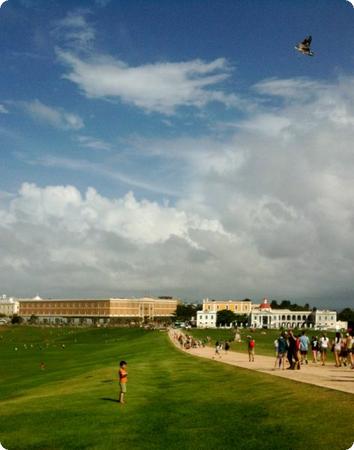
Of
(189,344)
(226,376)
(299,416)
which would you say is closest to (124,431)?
(299,416)

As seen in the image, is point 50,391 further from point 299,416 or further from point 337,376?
point 299,416

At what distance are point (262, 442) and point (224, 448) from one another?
3.50ft

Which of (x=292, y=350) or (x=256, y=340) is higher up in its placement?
(x=292, y=350)

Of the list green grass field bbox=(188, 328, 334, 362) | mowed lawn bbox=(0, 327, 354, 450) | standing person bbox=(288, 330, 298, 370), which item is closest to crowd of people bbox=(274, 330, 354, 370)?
standing person bbox=(288, 330, 298, 370)

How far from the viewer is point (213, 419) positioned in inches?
817

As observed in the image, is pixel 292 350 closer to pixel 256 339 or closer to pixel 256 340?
pixel 256 340

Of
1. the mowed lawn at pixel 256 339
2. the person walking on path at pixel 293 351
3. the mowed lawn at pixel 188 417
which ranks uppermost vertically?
the person walking on path at pixel 293 351

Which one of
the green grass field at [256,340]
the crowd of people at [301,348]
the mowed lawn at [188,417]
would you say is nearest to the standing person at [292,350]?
the crowd of people at [301,348]

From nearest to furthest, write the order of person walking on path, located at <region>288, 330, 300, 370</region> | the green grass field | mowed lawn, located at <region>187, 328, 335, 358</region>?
person walking on path, located at <region>288, 330, 300, 370</region> < mowed lawn, located at <region>187, 328, 335, 358</region> < the green grass field

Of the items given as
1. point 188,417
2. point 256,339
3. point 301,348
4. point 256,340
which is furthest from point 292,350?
point 256,339

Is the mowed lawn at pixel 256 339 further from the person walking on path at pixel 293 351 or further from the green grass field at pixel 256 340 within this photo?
the person walking on path at pixel 293 351

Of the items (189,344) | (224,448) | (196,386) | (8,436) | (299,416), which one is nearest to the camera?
(224,448)

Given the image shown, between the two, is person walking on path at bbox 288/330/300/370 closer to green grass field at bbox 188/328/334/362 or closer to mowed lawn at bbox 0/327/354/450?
mowed lawn at bbox 0/327/354/450

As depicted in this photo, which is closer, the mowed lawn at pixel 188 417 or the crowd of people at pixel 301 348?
the mowed lawn at pixel 188 417
